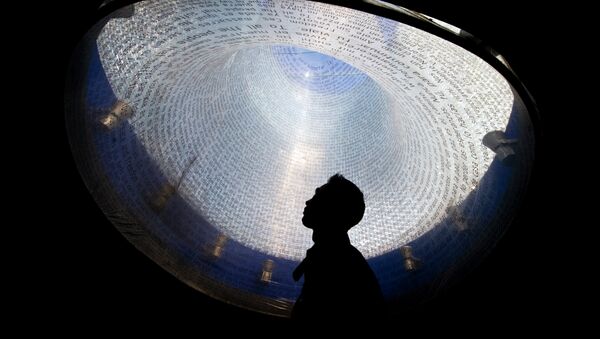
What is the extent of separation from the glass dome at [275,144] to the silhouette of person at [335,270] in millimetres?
700

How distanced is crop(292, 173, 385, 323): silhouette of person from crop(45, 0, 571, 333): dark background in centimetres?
89

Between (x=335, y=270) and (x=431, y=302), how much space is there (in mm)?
1122

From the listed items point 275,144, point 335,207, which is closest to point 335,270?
point 335,207

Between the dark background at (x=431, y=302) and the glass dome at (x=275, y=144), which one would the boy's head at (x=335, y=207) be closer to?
the glass dome at (x=275, y=144)

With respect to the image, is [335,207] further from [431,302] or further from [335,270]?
[431,302]

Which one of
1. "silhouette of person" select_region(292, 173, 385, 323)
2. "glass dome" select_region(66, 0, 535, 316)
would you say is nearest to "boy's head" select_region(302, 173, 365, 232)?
"silhouette of person" select_region(292, 173, 385, 323)

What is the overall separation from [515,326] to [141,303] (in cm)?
271

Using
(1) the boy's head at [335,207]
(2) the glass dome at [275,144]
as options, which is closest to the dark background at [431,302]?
(2) the glass dome at [275,144]

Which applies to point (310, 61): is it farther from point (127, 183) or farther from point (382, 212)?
point (127, 183)

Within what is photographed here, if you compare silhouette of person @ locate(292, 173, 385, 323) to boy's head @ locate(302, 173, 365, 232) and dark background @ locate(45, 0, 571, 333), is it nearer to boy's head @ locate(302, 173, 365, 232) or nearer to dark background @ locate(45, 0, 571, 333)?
boy's head @ locate(302, 173, 365, 232)

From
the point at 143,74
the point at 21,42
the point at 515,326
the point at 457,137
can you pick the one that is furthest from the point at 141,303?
the point at 515,326

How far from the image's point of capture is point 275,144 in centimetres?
294

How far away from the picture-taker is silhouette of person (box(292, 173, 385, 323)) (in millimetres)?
1331

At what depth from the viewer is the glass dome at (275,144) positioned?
183cm
